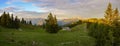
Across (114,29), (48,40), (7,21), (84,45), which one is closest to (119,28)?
(114,29)

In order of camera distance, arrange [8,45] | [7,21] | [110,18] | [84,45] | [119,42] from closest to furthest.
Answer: [8,45] → [119,42] → [84,45] → [110,18] → [7,21]

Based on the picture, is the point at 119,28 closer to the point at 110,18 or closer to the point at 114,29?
the point at 114,29

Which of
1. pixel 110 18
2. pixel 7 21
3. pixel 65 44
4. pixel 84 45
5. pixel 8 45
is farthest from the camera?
pixel 7 21

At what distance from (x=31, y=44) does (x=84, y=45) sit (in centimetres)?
1717

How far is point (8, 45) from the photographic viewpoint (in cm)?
6253

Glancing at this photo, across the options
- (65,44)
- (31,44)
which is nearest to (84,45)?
(65,44)

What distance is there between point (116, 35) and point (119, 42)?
201 centimetres

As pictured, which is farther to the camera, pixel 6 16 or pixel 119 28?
pixel 6 16

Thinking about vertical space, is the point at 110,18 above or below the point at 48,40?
above

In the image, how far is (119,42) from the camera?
225 feet

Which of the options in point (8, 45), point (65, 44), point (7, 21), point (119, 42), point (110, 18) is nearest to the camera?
point (8, 45)

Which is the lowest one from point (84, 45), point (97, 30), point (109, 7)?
point (84, 45)

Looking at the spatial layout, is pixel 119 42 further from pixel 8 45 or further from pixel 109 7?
pixel 109 7

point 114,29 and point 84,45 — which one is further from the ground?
point 114,29
